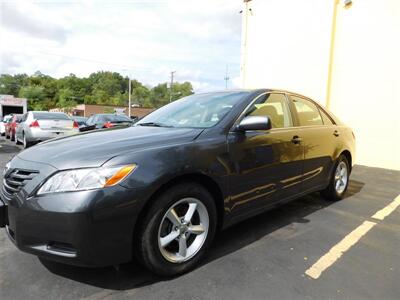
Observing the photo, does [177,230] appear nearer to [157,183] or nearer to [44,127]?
[157,183]

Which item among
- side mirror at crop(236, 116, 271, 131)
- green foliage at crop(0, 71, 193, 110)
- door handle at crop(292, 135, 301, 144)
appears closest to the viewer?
side mirror at crop(236, 116, 271, 131)

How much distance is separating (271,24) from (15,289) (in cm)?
1005

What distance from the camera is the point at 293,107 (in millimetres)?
4281

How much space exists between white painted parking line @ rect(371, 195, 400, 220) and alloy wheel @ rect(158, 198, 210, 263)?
2.76m

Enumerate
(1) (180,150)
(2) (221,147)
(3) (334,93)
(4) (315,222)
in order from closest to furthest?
(1) (180,150)
(2) (221,147)
(4) (315,222)
(3) (334,93)

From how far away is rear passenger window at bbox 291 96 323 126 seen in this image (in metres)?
4.36

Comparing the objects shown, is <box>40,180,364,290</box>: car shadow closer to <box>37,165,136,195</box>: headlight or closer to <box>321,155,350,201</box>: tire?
<box>321,155,350,201</box>: tire

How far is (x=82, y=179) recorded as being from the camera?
2.37 m

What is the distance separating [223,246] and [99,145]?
1576 mm

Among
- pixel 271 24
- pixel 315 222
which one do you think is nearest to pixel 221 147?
pixel 315 222

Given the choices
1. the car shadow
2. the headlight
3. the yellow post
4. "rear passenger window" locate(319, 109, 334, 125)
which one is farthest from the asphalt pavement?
the yellow post

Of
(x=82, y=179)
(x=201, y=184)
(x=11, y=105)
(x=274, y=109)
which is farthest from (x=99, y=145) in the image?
(x=11, y=105)

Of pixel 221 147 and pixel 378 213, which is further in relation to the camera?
pixel 378 213

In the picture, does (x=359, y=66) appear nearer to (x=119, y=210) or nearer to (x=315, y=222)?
(x=315, y=222)
